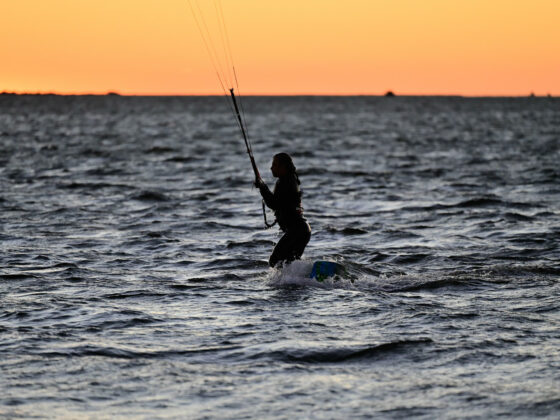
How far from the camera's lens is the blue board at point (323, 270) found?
12086 mm

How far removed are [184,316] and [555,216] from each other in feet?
40.9

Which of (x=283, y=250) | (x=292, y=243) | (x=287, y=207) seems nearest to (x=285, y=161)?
(x=287, y=207)

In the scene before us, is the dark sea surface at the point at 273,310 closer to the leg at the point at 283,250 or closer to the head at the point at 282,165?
the leg at the point at 283,250

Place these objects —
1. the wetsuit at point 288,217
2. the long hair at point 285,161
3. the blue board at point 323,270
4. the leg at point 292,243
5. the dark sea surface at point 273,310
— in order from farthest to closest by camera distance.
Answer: the blue board at point 323,270 → the leg at point 292,243 → the wetsuit at point 288,217 → the long hair at point 285,161 → the dark sea surface at point 273,310

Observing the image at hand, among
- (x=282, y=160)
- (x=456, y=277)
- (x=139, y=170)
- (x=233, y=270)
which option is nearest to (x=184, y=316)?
(x=282, y=160)

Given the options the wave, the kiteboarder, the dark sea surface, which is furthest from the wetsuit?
the wave

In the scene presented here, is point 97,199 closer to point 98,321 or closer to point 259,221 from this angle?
point 259,221

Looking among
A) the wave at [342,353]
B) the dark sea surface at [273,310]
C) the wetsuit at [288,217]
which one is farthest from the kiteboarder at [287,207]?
the wave at [342,353]

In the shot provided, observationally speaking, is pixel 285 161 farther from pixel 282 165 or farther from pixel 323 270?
pixel 323 270

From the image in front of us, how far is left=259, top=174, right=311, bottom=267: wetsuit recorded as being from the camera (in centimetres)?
1171

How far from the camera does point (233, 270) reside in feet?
44.4

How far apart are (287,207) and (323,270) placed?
1021 millimetres

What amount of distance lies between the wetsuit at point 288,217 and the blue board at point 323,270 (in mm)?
291

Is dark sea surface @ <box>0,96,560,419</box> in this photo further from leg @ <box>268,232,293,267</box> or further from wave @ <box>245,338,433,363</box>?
leg @ <box>268,232,293,267</box>
